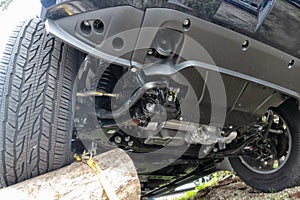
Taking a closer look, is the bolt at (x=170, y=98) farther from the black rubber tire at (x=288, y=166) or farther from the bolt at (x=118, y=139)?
the black rubber tire at (x=288, y=166)

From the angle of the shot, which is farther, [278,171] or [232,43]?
[278,171]

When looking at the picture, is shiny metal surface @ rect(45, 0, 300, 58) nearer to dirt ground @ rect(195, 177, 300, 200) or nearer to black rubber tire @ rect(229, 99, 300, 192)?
black rubber tire @ rect(229, 99, 300, 192)

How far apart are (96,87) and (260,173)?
1.45 m

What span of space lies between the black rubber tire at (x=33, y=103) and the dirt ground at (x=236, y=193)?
5.09ft

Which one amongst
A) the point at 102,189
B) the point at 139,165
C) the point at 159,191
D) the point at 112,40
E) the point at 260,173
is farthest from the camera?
the point at 159,191

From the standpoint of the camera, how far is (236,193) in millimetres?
2924

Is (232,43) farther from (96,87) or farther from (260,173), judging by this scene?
(260,173)

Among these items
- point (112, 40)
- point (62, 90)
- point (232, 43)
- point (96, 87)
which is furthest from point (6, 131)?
point (232, 43)

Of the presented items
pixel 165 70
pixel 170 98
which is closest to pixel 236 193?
pixel 170 98

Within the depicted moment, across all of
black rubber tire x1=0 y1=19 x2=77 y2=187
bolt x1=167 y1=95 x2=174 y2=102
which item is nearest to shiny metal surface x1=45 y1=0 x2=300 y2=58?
black rubber tire x1=0 y1=19 x2=77 y2=187

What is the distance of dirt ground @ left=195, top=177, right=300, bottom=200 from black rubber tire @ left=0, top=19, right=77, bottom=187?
155 centimetres

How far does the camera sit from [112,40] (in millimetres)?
1321

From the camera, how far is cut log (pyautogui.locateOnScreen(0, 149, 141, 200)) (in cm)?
147

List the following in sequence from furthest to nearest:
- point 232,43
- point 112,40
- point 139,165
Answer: point 139,165 → point 232,43 → point 112,40
